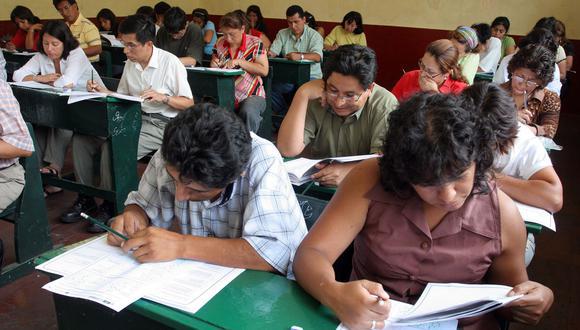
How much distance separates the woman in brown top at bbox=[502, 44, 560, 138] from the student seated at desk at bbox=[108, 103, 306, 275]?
1.58 meters

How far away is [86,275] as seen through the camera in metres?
1.05

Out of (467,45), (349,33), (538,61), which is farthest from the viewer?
(349,33)

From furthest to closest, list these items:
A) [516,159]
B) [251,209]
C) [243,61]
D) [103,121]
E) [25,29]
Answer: [25,29], [243,61], [103,121], [516,159], [251,209]

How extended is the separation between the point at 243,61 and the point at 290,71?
84 centimetres

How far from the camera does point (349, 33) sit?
21.5ft

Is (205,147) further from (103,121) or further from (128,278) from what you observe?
(103,121)

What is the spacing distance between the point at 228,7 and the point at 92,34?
3.83 m

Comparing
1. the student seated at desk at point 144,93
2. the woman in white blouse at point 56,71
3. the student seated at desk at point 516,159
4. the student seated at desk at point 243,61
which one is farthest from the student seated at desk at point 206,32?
the student seated at desk at point 516,159

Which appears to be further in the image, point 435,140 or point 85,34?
point 85,34

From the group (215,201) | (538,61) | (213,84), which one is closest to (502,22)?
(213,84)

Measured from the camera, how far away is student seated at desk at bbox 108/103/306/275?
1112 millimetres

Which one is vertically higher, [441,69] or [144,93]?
[441,69]

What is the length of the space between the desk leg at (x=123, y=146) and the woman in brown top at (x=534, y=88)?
6.44ft

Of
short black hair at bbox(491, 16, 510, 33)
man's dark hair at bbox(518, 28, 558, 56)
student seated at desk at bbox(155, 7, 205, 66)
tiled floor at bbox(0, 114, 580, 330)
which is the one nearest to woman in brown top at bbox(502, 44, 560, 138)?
tiled floor at bbox(0, 114, 580, 330)
